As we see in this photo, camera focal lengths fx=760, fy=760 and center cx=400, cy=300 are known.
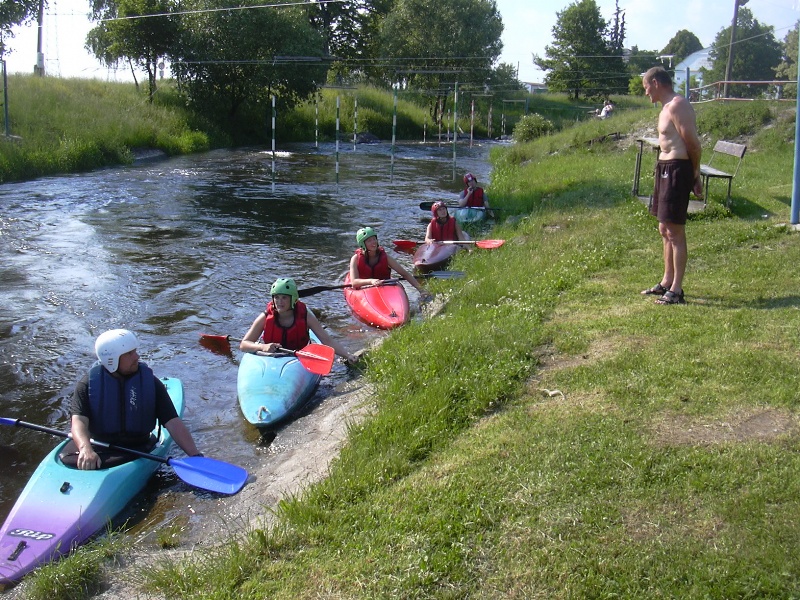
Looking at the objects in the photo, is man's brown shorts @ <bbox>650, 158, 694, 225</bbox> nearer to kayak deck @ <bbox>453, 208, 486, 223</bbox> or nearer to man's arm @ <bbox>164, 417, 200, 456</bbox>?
man's arm @ <bbox>164, 417, 200, 456</bbox>

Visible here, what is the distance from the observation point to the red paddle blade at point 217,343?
311 inches

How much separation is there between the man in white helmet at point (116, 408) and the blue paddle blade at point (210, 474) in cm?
22

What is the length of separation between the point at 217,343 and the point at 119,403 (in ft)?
8.99

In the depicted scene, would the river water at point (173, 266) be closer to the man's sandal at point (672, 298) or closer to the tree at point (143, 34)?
the man's sandal at point (672, 298)

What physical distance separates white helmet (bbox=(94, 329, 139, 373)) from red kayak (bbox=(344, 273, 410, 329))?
3825 mm

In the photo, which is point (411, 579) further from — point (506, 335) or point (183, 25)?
point (183, 25)

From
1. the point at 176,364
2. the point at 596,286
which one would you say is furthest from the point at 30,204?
the point at 596,286

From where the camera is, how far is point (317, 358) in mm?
6777

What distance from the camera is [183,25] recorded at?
31172 mm

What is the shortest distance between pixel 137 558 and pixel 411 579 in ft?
5.69

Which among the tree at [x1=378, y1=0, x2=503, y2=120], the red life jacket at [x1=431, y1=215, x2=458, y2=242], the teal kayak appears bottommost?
the teal kayak

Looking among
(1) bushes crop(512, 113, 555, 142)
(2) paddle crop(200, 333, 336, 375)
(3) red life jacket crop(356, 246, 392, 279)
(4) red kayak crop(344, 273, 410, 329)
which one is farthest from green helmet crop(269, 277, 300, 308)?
(1) bushes crop(512, 113, 555, 142)

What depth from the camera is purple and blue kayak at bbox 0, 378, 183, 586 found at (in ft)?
14.1

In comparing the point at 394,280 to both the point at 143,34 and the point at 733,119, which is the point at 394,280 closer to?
the point at 733,119
